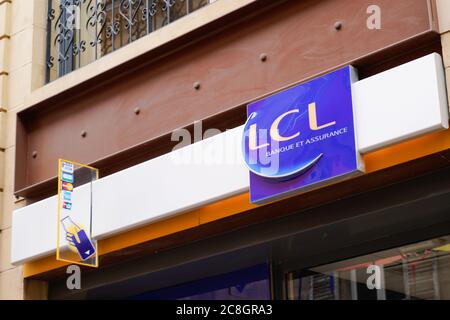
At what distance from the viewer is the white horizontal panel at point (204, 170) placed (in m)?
7.63

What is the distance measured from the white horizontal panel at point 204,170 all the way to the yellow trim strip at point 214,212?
16 centimetres

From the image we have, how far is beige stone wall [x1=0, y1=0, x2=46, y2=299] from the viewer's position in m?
11.1

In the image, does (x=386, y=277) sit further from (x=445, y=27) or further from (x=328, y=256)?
(x=445, y=27)

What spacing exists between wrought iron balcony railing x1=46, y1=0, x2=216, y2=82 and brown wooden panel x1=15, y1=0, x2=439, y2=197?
77 centimetres

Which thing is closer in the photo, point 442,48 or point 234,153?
point 442,48

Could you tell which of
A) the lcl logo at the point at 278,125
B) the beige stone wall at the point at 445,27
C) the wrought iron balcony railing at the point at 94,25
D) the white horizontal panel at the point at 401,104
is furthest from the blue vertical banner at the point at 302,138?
the wrought iron balcony railing at the point at 94,25

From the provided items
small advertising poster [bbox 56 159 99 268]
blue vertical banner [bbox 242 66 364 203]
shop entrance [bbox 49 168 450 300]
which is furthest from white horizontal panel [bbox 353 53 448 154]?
small advertising poster [bbox 56 159 99 268]

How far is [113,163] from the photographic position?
10.2m

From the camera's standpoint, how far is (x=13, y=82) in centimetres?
1192

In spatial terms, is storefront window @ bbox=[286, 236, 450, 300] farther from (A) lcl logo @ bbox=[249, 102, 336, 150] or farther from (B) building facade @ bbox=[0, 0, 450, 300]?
(A) lcl logo @ bbox=[249, 102, 336, 150]

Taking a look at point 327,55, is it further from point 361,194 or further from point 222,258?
point 222,258

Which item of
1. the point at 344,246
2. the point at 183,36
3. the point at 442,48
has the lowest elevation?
the point at 344,246
